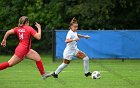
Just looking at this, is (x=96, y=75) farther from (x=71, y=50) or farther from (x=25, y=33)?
(x=25, y=33)

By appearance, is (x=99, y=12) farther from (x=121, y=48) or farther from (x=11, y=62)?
(x=11, y=62)

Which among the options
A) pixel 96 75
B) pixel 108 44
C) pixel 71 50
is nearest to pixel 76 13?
pixel 108 44

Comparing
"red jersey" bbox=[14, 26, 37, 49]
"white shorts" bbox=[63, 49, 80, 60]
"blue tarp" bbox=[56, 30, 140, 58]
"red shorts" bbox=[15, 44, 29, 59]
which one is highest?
"red jersey" bbox=[14, 26, 37, 49]

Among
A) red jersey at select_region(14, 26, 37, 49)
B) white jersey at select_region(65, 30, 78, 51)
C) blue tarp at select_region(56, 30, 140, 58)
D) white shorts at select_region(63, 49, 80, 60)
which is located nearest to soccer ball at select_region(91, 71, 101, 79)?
white shorts at select_region(63, 49, 80, 60)

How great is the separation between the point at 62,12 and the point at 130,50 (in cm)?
1056

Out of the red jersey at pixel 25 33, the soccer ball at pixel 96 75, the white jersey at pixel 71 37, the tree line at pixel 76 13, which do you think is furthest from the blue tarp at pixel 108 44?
the red jersey at pixel 25 33

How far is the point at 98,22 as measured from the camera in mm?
35156

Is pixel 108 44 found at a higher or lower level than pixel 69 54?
lower

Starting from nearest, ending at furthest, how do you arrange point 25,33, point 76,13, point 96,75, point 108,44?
1. point 25,33
2. point 96,75
3. point 108,44
4. point 76,13

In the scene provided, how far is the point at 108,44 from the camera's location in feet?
88.8

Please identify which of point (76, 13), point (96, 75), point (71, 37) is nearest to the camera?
point (96, 75)

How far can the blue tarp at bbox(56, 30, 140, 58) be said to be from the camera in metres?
26.9

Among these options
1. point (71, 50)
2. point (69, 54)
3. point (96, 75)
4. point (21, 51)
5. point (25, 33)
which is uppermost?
point (25, 33)

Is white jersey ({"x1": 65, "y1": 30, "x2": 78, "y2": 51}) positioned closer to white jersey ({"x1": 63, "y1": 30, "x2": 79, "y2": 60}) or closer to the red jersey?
white jersey ({"x1": 63, "y1": 30, "x2": 79, "y2": 60})
